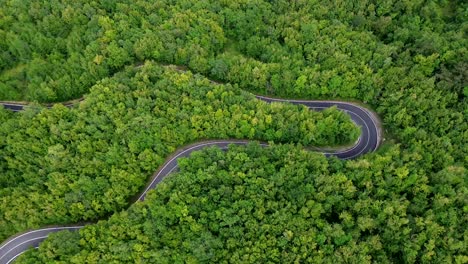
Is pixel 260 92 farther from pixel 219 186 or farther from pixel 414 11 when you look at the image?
pixel 414 11

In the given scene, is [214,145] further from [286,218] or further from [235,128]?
[286,218]

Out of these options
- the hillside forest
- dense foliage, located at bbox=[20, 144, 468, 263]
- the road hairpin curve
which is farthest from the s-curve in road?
dense foliage, located at bbox=[20, 144, 468, 263]

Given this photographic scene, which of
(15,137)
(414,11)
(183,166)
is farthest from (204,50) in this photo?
(414,11)

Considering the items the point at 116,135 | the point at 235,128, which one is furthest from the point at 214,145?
the point at 116,135

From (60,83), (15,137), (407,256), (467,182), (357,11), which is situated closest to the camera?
(407,256)

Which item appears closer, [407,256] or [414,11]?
[407,256]

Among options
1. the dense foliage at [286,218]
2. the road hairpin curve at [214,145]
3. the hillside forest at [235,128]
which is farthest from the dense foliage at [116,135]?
the dense foliage at [286,218]

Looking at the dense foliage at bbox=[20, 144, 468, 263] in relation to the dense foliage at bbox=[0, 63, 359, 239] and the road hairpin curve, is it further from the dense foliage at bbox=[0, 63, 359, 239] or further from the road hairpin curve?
the dense foliage at bbox=[0, 63, 359, 239]

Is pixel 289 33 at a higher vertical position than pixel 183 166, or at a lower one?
higher
